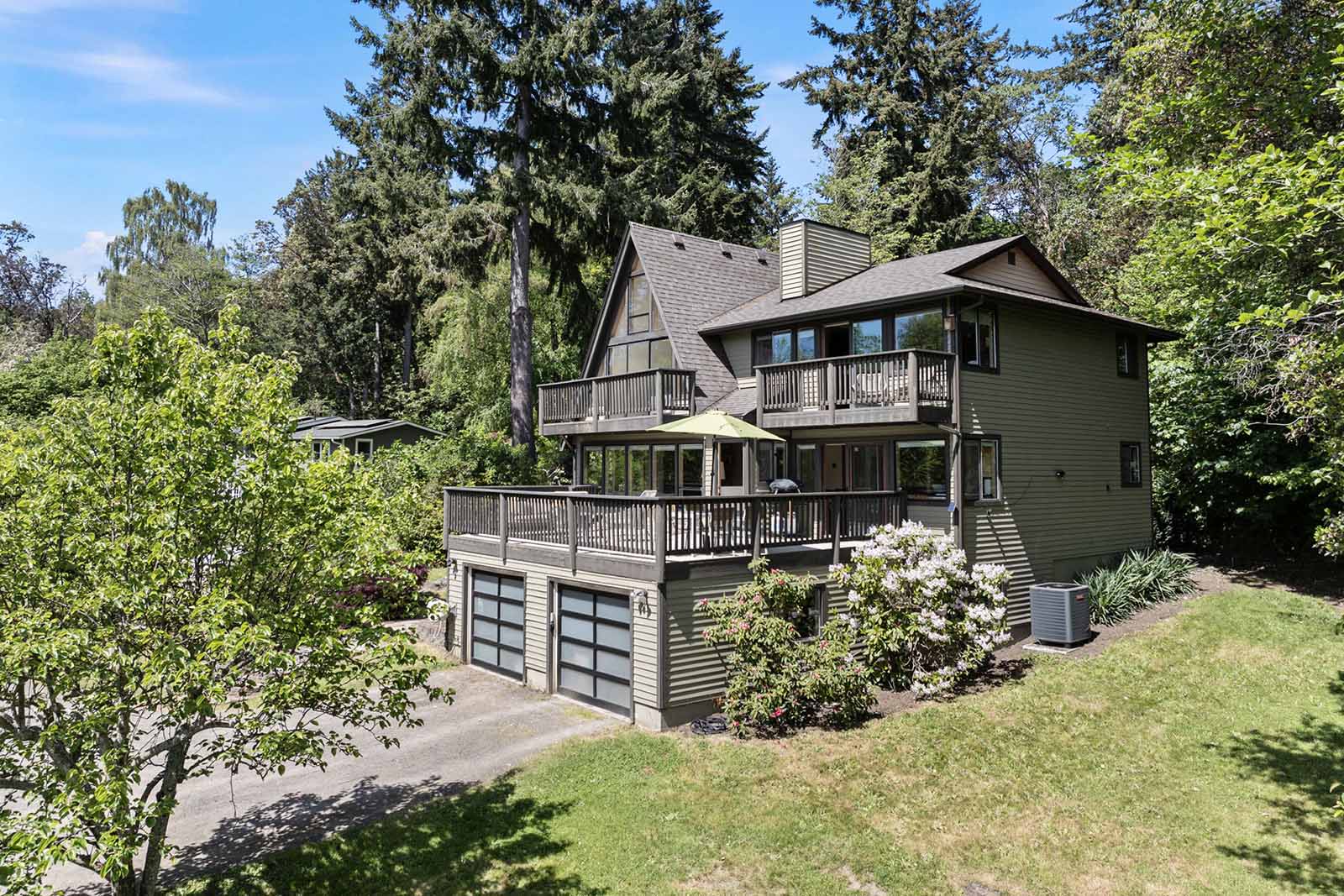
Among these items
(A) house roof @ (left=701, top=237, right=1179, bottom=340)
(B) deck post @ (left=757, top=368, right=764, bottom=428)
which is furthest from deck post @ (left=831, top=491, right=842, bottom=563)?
(A) house roof @ (left=701, top=237, right=1179, bottom=340)

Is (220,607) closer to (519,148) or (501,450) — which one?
(501,450)

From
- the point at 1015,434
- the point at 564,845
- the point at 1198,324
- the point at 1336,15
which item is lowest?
the point at 564,845

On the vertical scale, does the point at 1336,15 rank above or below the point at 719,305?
above

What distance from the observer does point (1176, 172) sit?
12.0 meters

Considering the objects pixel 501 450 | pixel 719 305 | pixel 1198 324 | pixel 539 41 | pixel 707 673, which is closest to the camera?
pixel 707 673

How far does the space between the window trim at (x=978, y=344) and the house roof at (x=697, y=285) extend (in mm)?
5956

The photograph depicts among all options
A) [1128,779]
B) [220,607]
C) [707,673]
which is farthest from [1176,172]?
[220,607]

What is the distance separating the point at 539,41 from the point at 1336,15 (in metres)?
20.0

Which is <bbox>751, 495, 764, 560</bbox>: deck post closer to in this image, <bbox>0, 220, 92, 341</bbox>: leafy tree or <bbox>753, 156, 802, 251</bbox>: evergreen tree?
<bbox>753, 156, 802, 251</bbox>: evergreen tree

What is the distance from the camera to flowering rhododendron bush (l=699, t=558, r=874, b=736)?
11945 millimetres

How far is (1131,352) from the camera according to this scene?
20.2m

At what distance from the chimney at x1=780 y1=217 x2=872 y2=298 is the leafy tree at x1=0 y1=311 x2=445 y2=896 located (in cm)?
1498

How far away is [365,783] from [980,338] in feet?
46.9

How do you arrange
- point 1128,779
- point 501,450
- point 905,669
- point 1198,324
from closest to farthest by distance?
point 1128,779, point 905,669, point 1198,324, point 501,450
